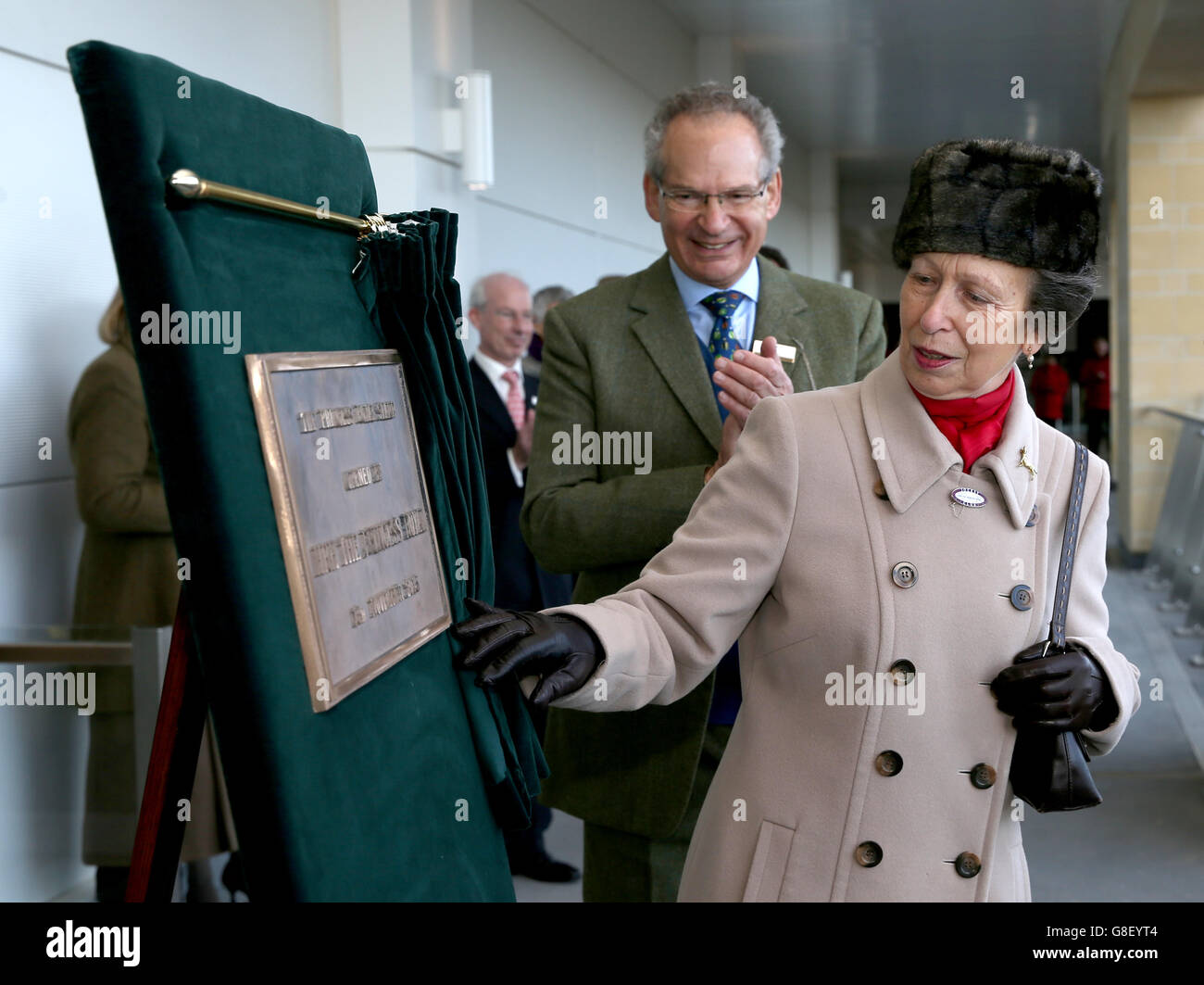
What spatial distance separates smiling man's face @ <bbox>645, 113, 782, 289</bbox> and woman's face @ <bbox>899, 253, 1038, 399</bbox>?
0.53 metres

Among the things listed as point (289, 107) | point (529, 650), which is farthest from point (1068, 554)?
point (289, 107)

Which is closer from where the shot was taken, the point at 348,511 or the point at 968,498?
the point at 348,511

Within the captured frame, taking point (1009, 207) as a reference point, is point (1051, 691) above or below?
below

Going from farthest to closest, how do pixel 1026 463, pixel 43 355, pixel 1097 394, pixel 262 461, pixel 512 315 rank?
pixel 1097 394 → pixel 512 315 → pixel 43 355 → pixel 1026 463 → pixel 262 461

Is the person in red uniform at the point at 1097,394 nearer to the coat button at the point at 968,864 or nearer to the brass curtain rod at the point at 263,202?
the coat button at the point at 968,864

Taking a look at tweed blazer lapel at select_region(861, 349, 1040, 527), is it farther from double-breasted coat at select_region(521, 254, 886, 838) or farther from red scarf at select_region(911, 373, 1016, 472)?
double-breasted coat at select_region(521, 254, 886, 838)

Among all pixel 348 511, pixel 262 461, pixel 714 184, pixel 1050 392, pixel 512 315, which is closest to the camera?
pixel 262 461

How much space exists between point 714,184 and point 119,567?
2033mm

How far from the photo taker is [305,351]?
3.45 ft

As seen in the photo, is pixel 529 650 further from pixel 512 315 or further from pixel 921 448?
pixel 512 315

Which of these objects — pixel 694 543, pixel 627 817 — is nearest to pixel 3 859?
pixel 627 817

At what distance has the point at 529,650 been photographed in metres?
1.15

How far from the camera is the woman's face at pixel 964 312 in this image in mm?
1244
